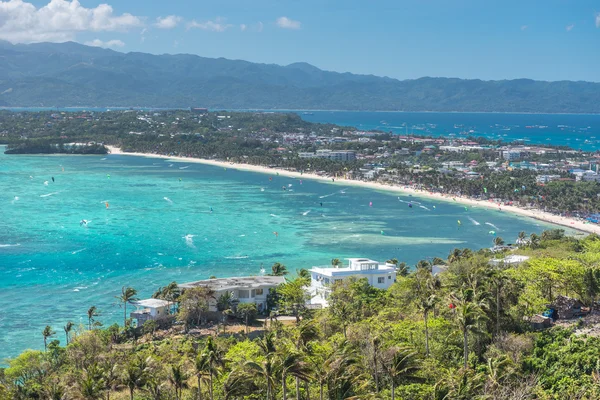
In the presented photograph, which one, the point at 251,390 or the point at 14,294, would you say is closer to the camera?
the point at 251,390

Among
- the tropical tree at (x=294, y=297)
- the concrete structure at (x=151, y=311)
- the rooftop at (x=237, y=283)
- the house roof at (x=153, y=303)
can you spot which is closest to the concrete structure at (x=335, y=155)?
the rooftop at (x=237, y=283)

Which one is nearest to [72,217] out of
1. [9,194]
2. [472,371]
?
[9,194]

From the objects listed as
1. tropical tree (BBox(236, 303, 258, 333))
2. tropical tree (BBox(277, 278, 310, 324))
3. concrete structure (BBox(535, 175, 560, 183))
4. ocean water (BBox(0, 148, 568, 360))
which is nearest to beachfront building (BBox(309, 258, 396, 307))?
tropical tree (BBox(277, 278, 310, 324))

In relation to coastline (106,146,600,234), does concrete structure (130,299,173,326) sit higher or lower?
higher

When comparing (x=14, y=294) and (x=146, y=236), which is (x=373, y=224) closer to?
(x=146, y=236)

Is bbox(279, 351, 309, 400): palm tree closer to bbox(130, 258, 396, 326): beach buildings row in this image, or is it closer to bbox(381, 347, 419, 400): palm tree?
bbox(381, 347, 419, 400): palm tree

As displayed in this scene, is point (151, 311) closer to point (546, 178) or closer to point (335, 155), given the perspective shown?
point (546, 178)

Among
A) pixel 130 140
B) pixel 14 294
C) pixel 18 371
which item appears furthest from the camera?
pixel 130 140
